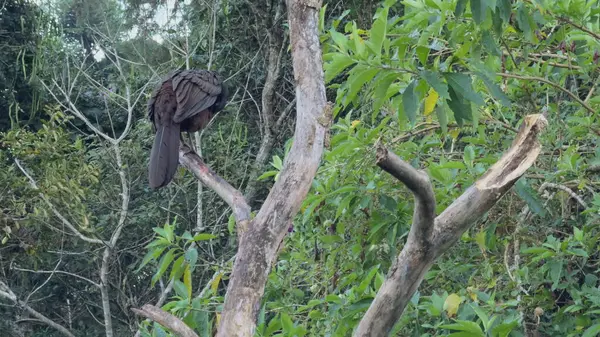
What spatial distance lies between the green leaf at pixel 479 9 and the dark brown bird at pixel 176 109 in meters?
1.80

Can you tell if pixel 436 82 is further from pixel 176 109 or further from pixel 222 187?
pixel 176 109

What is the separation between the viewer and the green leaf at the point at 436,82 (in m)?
2.01

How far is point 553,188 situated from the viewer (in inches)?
128

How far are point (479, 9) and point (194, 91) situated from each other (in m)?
2.57

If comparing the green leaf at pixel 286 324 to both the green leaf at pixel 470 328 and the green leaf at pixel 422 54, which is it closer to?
the green leaf at pixel 470 328

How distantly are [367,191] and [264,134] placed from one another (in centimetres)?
448

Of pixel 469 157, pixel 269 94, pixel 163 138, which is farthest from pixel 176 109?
pixel 269 94

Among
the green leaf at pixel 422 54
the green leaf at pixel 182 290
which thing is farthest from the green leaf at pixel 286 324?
the green leaf at pixel 422 54

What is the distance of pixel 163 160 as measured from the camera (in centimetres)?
353

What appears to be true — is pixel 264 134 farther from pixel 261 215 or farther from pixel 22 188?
pixel 261 215

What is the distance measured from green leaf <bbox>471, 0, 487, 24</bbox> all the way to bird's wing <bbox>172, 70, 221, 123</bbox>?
230 centimetres

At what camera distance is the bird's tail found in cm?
347

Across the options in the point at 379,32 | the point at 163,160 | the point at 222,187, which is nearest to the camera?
the point at 379,32

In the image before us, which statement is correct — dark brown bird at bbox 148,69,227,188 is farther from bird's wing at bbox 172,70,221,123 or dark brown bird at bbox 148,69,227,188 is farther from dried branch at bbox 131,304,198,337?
dried branch at bbox 131,304,198,337
